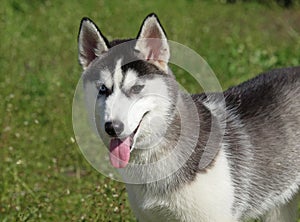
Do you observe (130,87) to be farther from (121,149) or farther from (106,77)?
(121,149)

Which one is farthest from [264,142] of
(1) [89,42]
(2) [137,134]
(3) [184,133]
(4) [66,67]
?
(4) [66,67]

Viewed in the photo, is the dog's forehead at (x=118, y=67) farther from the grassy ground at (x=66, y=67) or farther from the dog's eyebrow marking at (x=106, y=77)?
the grassy ground at (x=66, y=67)

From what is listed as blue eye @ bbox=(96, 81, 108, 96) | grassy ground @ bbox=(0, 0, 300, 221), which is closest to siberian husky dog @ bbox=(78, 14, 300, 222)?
blue eye @ bbox=(96, 81, 108, 96)

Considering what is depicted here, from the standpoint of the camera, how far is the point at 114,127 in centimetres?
438

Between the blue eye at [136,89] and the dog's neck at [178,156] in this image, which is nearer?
the blue eye at [136,89]

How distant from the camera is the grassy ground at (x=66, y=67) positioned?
615 centimetres

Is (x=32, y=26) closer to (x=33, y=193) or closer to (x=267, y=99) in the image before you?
(x=33, y=193)

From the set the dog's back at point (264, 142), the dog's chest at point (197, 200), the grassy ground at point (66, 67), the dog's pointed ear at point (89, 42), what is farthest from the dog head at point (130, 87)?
the grassy ground at point (66, 67)

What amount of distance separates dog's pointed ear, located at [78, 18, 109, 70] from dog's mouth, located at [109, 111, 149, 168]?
0.49 m

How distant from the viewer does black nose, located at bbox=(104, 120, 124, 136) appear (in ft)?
14.4

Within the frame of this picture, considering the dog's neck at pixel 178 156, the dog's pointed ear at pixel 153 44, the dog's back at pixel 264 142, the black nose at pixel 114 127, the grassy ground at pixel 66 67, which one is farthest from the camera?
Result: the grassy ground at pixel 66 67

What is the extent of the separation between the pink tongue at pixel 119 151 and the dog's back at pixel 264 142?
2.33 feet

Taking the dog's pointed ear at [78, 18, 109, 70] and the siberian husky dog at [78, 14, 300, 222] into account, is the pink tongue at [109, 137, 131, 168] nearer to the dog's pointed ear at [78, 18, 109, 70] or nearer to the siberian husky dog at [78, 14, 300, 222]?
the siberian husky dog at [78, 14, 300, 222]

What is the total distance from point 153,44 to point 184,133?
54 cm
